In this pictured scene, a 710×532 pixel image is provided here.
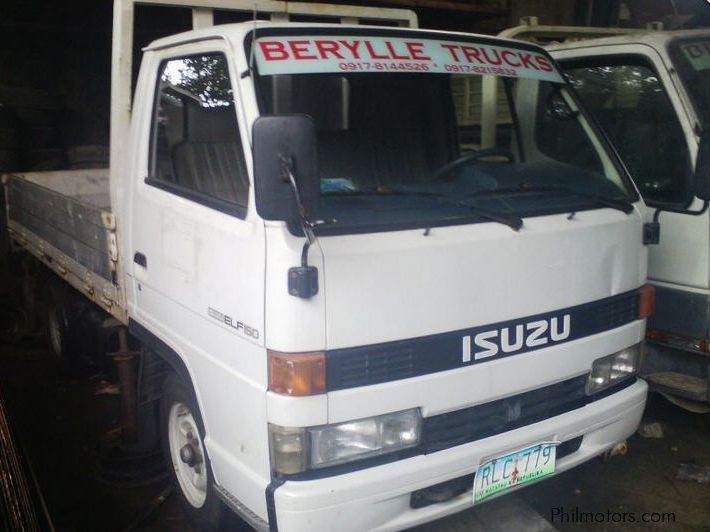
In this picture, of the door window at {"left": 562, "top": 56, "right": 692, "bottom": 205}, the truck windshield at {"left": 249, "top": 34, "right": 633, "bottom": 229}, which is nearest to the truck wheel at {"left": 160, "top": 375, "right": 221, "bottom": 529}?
the truck windshield at {"left": 249, "top": 34, "right": 633, "bottom": 229}

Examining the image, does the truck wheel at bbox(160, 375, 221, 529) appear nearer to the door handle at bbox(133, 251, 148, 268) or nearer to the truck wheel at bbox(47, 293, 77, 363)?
the door handle at bbox(133, 251, 148, 268)

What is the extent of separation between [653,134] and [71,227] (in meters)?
3.33

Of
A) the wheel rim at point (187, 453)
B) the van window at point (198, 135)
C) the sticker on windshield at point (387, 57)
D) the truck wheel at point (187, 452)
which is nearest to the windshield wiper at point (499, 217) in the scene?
the sticker on windshield at point (387, 57)

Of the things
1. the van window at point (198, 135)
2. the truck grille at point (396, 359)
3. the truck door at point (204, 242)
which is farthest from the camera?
the van window at point (198, 135)

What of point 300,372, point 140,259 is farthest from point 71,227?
point 300,372

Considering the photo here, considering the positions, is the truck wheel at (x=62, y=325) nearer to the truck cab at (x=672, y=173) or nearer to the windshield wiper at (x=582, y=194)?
the windshield wiper at (x=582, y=194)

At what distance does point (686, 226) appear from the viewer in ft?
11.4

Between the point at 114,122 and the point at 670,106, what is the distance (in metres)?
2.78

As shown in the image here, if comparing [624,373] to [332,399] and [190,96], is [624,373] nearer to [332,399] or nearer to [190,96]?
[332,399]

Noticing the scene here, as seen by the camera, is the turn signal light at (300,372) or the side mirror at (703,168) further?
the side mirror at (703,168)

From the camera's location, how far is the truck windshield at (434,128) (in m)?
2.41

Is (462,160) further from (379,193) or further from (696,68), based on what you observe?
(696,68)

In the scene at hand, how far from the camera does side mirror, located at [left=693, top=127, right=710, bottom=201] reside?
2863 millimetres

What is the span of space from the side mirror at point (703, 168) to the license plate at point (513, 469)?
1.28 metres
